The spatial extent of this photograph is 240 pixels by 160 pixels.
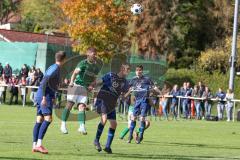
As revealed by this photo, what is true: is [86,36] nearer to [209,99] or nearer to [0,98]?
[0,98]

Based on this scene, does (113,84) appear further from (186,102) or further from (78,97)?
(186,102)

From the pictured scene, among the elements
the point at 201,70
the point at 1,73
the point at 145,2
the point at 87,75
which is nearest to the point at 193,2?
the point at 145,2

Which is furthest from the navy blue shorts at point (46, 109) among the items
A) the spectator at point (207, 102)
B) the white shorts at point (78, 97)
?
the spectator at point (207, 102)

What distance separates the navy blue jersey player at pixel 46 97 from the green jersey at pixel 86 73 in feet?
10.9

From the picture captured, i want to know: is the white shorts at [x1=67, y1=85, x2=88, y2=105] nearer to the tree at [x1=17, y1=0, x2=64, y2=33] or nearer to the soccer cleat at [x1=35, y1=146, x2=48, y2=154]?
the soccer cleat at [x1=35, y1=146, x2=48, y2=154]

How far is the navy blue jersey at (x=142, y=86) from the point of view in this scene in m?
18.9

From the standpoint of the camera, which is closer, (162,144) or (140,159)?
A: (140,159)

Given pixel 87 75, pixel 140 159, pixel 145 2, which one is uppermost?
pixel 145 2

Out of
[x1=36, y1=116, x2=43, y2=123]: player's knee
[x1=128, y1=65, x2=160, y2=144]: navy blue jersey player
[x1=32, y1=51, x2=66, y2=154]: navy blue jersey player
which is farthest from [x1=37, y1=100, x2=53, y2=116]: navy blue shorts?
[x1=128, y1=65, x2=160, y2=144]: navy blue jersey player

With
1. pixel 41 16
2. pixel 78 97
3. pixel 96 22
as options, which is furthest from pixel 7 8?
pixel 78 97

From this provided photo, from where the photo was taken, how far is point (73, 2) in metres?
48.0

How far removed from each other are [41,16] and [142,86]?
62919mm

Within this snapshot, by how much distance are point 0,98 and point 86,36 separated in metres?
9.86

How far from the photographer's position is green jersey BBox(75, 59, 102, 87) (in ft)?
60.8
